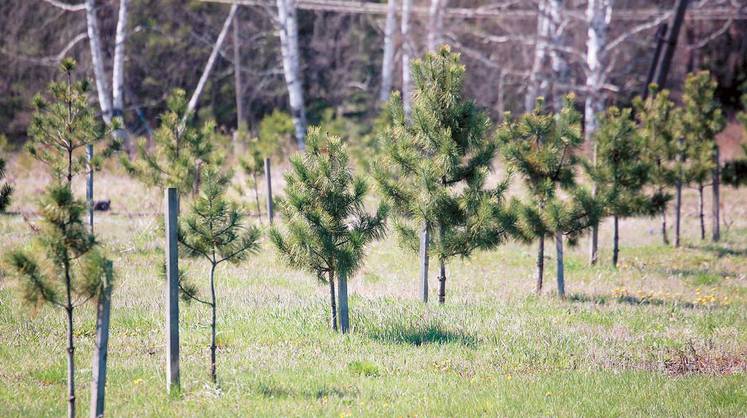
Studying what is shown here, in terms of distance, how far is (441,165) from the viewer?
34.0 feet

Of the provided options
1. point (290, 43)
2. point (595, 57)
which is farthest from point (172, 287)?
point (595, 57)

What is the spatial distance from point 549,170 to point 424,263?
236 cm

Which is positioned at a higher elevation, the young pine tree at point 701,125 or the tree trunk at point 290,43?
the tree trunk at point 290,43

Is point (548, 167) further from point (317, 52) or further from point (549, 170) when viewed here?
point (317, 52)

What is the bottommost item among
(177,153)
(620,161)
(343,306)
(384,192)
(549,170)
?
(343,306)

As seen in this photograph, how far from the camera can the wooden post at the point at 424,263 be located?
10641 mm

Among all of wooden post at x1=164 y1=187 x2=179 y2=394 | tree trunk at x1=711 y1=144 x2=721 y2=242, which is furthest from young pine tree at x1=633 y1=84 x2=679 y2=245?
wooden post at x1=164 y1=187 x2=179 y2=394

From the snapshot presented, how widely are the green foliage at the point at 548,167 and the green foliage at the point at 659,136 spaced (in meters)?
4.75

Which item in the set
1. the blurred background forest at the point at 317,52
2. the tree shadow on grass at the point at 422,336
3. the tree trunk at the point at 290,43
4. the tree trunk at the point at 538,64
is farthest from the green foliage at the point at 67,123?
the tree trunk at the point at 538,64

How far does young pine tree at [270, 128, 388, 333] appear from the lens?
28.7 ft

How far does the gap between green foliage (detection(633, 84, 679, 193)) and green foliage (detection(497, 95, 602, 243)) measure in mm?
4754

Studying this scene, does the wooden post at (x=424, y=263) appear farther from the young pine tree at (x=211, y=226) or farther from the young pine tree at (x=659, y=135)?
the young pine tree at (x=659, y=135)

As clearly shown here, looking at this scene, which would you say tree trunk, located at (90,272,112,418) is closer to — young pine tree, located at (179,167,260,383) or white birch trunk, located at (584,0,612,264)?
young pine tree, located at (179,167,260,383)

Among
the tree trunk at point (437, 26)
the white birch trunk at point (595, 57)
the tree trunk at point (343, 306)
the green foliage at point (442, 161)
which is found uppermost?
the tree trunk at point (437, 26)
